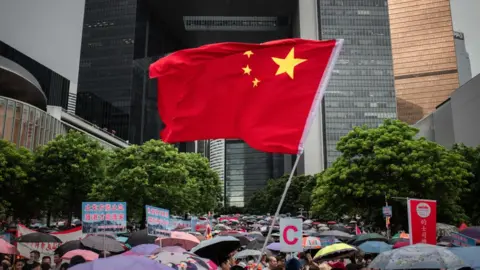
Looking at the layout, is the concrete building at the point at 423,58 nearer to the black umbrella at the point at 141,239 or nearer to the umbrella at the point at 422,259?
the black umbrella at the point at 141,239

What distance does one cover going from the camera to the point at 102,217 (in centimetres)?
1332

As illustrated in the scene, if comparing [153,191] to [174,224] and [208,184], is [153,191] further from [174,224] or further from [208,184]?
[208,184]

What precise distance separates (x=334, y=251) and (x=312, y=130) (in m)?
112

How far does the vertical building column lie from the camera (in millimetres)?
122188

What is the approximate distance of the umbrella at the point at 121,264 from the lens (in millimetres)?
5047

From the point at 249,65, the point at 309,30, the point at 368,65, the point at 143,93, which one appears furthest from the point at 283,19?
the point at 249,65

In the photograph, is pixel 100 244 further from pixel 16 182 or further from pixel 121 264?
pixel 16 182

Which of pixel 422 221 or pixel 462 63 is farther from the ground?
pixel 462 63

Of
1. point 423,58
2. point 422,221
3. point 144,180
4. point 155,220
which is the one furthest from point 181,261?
point 423,58

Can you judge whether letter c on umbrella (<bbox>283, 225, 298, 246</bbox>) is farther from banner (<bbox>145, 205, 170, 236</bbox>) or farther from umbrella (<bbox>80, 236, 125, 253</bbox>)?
umbrella (<bbox>80, 236, 125, 253</bbox>)

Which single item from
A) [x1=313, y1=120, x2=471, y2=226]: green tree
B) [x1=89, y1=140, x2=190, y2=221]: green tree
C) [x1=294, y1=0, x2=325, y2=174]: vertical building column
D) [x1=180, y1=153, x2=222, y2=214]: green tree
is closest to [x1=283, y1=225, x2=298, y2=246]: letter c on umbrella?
[x1=313, y1=120, x2=471, y2=226]: green tree

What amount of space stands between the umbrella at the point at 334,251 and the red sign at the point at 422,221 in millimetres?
3168

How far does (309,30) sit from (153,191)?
98.5 metres

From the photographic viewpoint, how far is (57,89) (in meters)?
98.2
